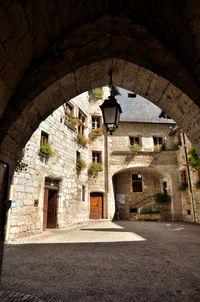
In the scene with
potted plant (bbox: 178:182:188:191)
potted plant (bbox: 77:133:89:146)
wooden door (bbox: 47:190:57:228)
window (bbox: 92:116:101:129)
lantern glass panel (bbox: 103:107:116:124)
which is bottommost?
wooden door (bbox: 47:190:57:228)

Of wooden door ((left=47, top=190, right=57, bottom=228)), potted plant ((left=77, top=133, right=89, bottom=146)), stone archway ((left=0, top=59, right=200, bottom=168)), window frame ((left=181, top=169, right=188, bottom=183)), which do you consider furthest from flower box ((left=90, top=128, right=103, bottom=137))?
stone archway ((left=0, top=59, right=200, bottom=168))

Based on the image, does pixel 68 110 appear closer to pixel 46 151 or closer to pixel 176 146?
pixel 46 151

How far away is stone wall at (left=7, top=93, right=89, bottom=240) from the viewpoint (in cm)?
610

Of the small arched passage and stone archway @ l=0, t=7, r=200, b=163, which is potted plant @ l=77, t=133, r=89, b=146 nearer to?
the small arched passage

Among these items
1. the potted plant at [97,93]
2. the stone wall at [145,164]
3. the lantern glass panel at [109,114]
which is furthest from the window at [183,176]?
the lantern glass panel at [109,114]

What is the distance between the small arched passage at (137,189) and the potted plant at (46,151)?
7034mm

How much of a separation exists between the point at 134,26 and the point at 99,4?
19.0 inches

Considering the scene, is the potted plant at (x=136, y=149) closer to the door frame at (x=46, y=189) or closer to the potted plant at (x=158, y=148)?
the potted plant at (x=158, y=148)

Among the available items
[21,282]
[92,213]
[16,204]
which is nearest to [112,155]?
[92,213]

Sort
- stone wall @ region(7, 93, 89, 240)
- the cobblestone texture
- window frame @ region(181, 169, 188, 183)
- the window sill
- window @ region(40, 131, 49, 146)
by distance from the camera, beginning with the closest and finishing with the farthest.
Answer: the cobblestone texture
stone wall @ region(7, 93, 89, 240)
window @ region(40, 131, 49, 146)
the window sill
window frame @ region(181, 169, 188, 183)

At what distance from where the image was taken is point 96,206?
12.5 m

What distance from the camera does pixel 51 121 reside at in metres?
8.20

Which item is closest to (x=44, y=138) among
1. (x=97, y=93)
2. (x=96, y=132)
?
(x=96, y=132)

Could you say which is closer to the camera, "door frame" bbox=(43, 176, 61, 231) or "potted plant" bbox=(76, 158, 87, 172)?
"door frame" bbox=(43, 176, 61, 231)
